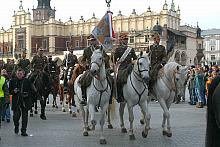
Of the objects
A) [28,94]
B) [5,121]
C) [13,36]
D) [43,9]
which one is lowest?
[5,121]

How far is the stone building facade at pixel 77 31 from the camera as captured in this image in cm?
7844

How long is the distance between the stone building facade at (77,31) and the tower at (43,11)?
740cm

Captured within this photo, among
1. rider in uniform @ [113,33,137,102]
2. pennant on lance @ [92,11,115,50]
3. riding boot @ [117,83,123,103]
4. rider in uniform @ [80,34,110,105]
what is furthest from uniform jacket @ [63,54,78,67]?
riding boot @ [117,83,123,103]

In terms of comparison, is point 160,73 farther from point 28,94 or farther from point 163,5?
point 163,5

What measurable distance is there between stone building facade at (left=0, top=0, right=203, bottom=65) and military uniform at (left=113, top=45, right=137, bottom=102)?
6358 cm

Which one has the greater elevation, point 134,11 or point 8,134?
point 134,11

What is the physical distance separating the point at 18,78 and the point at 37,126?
239 centimetres

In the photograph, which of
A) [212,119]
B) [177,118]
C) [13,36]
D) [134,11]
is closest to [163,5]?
[134,11]

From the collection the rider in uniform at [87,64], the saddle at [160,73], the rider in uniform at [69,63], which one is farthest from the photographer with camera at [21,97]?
the rider in uniform at [69,63]

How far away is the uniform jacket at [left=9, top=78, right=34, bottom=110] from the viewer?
1073 cm

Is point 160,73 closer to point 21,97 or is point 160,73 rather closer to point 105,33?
point 105,33

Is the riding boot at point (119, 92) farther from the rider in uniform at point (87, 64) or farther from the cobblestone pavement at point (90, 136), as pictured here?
the cobblestone pavement at point (90, 136)

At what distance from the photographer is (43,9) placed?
10169 cm

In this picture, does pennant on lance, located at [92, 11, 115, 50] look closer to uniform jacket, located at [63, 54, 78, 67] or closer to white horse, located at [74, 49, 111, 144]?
white horse, located at [74, 49, 111, 144]
